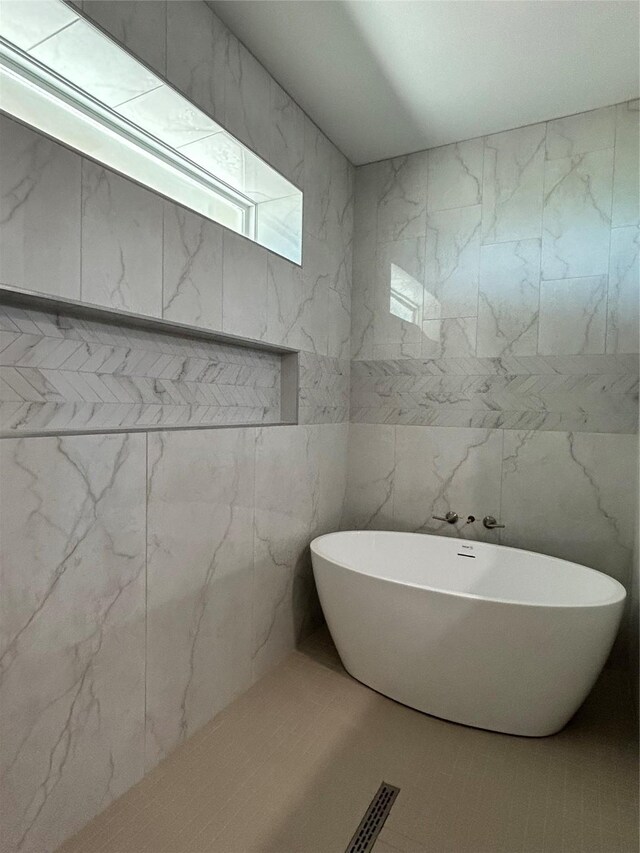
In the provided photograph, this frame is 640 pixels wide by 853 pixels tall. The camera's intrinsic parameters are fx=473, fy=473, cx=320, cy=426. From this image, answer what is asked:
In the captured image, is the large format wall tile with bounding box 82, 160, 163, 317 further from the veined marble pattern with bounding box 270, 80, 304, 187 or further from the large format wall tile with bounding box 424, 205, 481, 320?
the large format wall tile with bounding box 424, 205, 481, 320

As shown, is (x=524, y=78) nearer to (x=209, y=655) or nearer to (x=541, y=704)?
(x=541, y=704)

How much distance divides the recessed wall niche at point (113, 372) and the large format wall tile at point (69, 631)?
5.5 inches

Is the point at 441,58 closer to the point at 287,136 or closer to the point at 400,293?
the point at 287,136

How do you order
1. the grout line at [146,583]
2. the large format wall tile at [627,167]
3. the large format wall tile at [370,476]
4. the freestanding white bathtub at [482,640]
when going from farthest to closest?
the large format wall tile at [370,476], the large format wall tile at [627,167], the freestanding white bathtub at [482,640], the grout line at [146,583]

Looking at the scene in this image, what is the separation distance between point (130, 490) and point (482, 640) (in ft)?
4.76

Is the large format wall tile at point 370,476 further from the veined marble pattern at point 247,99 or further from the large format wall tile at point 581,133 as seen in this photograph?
the large format wall tile at point 581,133

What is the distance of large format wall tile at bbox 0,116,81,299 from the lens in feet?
4.17

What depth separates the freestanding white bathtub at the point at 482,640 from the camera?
1.79 meters

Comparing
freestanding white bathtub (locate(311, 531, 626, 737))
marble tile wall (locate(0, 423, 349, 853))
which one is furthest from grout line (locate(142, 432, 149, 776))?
freestanding white bathtub (locate(311, 531, 626, 737))

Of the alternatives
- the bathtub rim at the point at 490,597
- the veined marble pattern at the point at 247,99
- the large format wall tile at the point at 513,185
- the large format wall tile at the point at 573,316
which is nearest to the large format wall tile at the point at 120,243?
the veined marble pattern at the point at 247,99

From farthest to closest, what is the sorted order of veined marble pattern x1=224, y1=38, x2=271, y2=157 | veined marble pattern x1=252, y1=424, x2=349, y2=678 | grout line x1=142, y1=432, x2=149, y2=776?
1. veined marble pattern x1=252, y1=424, x2=349, y2=678
2. veined marble pattern x1=224, y1=38, x2=271, y2=157
3. grout line x1=142, y1=432, x2=149, y2=776

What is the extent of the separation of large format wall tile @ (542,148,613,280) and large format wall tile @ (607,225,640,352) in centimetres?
5

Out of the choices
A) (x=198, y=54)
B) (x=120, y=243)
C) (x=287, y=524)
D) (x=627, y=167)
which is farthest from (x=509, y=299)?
(x=120, y=243)

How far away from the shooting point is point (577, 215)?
257 centimetres
